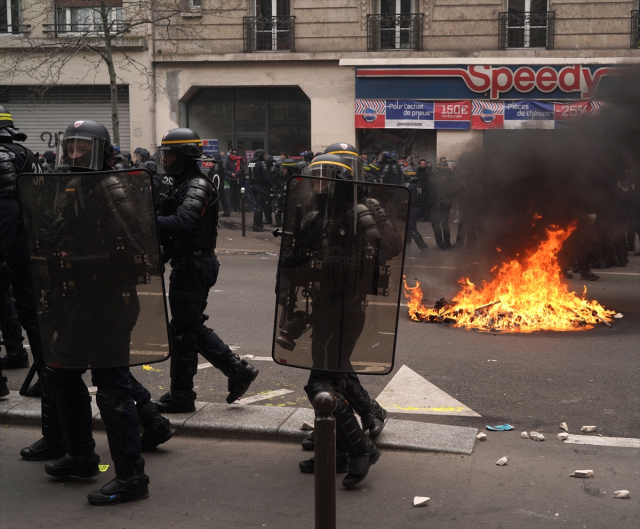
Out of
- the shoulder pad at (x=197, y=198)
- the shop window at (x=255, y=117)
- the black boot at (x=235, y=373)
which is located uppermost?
the shop window at (x=255, y=117)

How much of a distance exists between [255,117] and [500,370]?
56.8ft

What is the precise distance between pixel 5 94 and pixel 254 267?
553 inches

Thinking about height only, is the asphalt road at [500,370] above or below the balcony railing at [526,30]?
below

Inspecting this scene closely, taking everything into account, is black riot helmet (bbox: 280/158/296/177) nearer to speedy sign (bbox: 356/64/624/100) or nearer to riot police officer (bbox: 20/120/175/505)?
speedy sign (bbox: 356/64/624/100)

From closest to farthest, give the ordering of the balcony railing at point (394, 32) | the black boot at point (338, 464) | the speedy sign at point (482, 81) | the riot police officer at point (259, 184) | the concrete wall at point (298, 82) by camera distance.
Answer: the black boot at point (338, 464) → the riot police officer at point (259, 184) → the speedy sign at point (482, 81) → the balcony railing at point (394, 32) → the concrete wall at point (298, 82)

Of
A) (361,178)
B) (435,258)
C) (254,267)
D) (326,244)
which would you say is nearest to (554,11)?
(435,258)

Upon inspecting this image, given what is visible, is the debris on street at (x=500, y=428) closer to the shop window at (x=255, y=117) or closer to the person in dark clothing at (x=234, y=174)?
the person in dark clothing at (x=234, y=174)

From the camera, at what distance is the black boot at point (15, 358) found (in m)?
6.49

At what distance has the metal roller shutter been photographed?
22828 mm

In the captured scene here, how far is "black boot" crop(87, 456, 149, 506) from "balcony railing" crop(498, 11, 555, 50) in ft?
63.3

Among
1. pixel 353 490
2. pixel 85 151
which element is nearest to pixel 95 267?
pixel 85 151

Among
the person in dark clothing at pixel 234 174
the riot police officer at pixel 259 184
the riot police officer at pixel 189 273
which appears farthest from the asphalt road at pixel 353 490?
the person in dark clothing at pixel 234 174

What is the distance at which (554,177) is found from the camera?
10.1 meters

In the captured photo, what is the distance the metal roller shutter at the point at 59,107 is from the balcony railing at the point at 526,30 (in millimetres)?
10498
